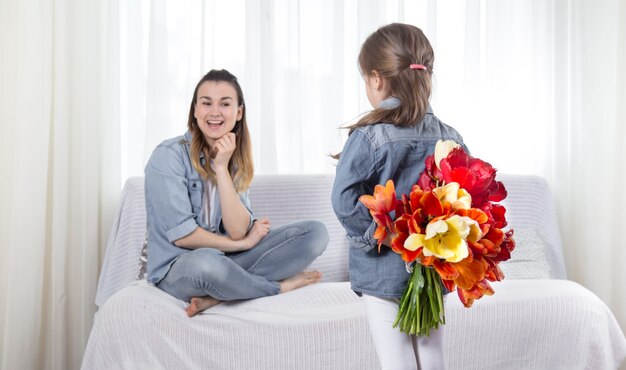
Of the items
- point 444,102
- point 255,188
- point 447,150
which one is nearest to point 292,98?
point 255,188

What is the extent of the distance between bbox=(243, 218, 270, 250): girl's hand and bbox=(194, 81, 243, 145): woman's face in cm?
33

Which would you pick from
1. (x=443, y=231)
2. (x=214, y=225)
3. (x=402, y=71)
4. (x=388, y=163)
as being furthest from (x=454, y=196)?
(x=214, y=225)

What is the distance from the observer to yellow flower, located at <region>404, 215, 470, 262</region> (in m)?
1.47

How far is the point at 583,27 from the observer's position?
336 cm

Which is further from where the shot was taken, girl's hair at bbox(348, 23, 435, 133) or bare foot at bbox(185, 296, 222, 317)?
bare foot at bbox(185, 296, 222, 317)

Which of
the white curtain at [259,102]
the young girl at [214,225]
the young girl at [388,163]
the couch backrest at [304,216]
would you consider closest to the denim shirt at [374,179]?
the young girl at [388,163]

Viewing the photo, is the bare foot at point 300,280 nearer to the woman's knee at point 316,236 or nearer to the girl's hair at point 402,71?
the woman's knee at point 316,236

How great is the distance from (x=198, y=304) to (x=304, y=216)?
74 cm

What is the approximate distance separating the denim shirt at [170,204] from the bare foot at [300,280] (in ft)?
1.00

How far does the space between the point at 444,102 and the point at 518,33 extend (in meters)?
0.49

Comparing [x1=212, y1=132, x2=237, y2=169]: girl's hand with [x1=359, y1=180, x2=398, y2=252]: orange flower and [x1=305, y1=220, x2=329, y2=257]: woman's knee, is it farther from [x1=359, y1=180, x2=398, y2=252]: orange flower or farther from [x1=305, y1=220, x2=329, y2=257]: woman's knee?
[x1=359, y1=180, x2=398, y2=252]: orange flower

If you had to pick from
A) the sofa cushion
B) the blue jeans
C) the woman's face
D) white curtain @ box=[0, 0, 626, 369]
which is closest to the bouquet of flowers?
the blue jeans

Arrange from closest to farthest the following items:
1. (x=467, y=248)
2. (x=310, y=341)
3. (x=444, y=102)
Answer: (x=467, y=248) < (x=310, y=341) < (x=444, y=102)

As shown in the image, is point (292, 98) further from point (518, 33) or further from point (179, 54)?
point (518, 33)
